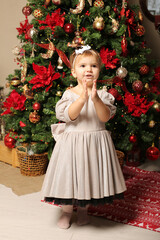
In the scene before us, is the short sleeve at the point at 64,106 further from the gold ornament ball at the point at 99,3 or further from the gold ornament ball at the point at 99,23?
the gold ornament ball at the point at 99,3

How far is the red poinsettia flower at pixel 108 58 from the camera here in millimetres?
2188

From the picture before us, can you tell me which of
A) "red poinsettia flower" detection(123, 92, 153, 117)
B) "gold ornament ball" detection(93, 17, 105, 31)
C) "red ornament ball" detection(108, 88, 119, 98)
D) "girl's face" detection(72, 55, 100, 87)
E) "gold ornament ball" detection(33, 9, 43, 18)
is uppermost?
"gold ornament ball" detection(33, 9, 43, 18)

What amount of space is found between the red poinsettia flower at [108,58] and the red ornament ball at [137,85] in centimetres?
22

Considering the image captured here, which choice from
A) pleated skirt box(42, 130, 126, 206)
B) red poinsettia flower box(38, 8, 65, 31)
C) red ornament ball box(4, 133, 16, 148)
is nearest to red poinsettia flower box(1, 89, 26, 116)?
red ornament ball box(4, 133, 16, 148)

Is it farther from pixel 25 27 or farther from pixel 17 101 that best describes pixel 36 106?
pixel 25 27

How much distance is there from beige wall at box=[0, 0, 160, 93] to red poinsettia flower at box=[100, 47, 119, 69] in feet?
2.95

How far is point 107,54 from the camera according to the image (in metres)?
2.19

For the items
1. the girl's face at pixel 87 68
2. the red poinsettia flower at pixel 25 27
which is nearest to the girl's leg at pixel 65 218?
the girl's face at pixel 87 68

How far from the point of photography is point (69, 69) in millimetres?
2307

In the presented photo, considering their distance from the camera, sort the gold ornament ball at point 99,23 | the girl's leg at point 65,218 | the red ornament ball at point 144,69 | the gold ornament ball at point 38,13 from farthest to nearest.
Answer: the red ornament ball at point 144,69, the gold ornament ball at point 38,13, the gold ornament ball at point 99,23, the girl's leg at point 65,218

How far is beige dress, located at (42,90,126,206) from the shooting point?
→ 1493 mm

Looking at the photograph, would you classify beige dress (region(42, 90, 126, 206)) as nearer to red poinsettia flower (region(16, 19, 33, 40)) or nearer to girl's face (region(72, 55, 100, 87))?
girl's face (region(72, 55, 100, 87))

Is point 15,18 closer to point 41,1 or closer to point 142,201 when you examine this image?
point 41,1

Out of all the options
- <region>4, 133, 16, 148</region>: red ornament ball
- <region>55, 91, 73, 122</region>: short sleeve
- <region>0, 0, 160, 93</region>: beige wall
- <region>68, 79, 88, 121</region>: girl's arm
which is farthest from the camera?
<region>0, 0, 160, 93</region>: beige wall
